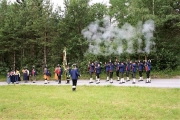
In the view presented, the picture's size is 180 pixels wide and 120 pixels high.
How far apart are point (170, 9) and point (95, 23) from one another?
32.0 feet

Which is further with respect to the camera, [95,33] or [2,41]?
[2,41]

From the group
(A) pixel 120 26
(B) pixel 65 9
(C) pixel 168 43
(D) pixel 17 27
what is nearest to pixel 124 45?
(A) pixel 120 26

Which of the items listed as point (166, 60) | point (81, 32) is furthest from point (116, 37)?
point (166, 60)

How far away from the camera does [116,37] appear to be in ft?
98.8

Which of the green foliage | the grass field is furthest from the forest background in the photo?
the grass field

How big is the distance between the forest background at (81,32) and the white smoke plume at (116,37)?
12cm

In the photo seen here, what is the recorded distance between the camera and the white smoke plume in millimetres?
28500

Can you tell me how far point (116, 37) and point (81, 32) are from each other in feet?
20.0

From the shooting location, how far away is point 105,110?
1192cm

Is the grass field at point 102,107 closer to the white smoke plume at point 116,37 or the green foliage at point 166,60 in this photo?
the white smoke plume at point 116,37

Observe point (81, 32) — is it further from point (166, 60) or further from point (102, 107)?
point (102, 107)

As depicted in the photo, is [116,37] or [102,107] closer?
[102,107]

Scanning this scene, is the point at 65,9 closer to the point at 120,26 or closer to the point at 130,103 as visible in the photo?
the point at 120,26

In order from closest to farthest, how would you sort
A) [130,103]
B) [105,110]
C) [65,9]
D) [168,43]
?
[105,110], [130,103], [168,43], [65,9]
